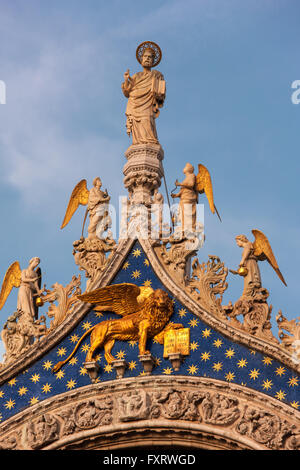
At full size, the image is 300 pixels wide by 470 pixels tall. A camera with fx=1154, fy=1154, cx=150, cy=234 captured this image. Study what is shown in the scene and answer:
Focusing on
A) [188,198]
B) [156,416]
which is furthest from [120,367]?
[188,198]

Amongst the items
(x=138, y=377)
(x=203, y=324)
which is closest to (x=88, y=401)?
(x=138, y=377)

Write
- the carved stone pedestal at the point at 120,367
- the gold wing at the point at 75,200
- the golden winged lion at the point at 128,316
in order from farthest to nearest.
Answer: the gold wing at the point at 75,200, the golden winged lion at the point at 128,316, the carved stone pedestal at the point at 120,367

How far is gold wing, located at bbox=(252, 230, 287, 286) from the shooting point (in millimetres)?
20391

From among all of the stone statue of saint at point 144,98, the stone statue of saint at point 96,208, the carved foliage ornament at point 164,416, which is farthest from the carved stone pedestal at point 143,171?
the carved foliage ornament at point 164,416

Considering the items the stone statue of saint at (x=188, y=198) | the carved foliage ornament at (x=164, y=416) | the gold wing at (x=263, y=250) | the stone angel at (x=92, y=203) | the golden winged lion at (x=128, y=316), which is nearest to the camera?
the carved foliage ornament at (x=164, y=416)

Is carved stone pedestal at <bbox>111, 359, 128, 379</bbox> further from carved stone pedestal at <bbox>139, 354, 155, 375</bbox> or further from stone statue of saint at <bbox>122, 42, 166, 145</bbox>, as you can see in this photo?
stone statue of saint at <bbox>122, 42, 166, 145</bbox>

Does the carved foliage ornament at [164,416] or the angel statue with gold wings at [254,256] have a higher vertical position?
the angel statue with gold wings at [254,256]

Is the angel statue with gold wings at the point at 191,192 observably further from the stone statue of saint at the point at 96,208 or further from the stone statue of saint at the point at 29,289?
the stone statue of saint at the point at 29,289

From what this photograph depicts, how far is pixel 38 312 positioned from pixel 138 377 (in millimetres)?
2700

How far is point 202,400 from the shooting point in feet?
62.2

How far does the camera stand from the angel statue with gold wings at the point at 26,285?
827 inches

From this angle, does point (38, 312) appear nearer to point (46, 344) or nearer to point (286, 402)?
point (46, 344)

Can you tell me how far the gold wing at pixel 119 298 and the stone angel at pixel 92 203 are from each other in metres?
1.38

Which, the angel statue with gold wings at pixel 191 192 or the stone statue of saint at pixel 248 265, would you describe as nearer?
the stone statue of saint at pixel 248 265
